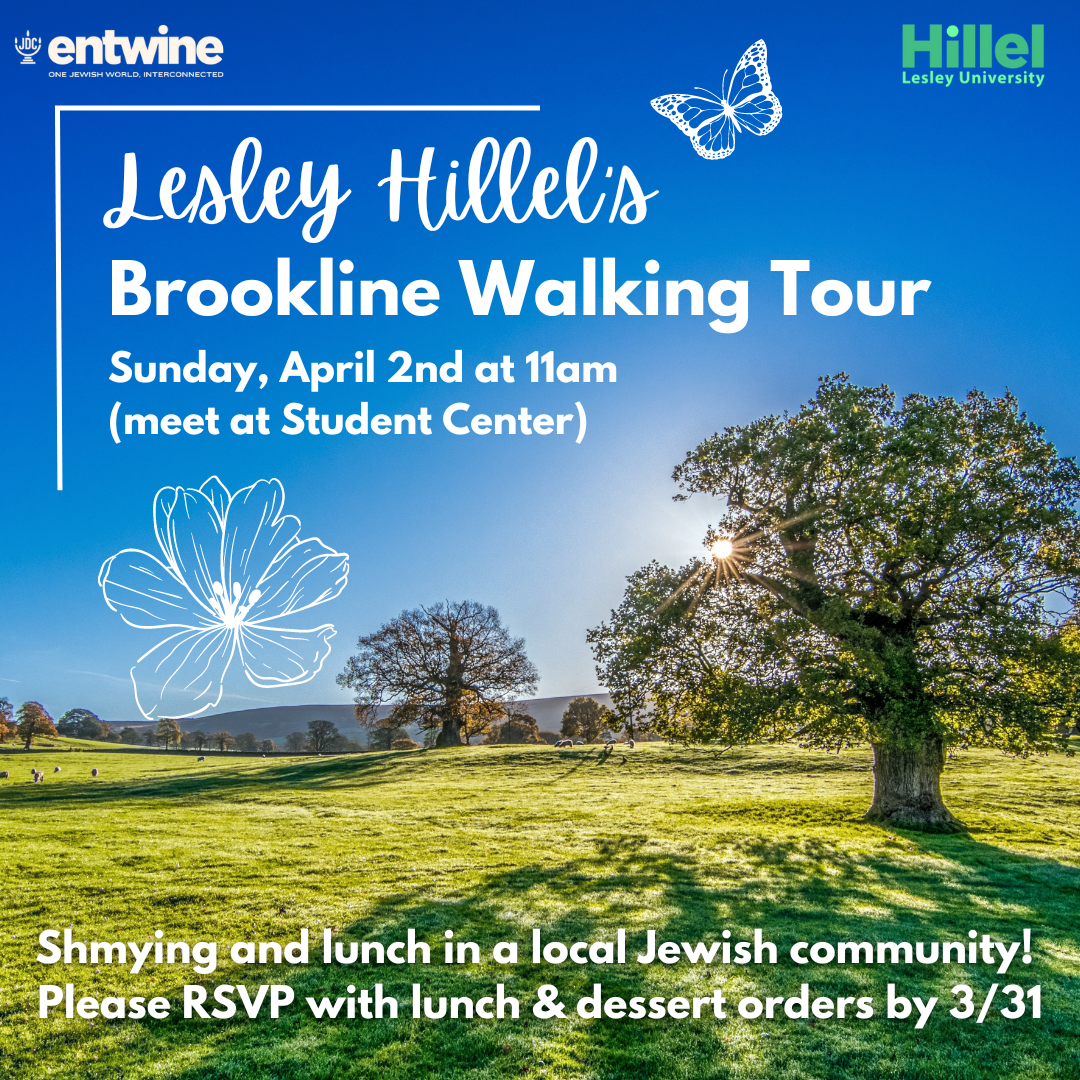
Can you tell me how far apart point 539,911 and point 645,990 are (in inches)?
153

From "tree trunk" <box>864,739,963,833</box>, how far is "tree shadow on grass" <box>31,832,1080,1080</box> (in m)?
8.25

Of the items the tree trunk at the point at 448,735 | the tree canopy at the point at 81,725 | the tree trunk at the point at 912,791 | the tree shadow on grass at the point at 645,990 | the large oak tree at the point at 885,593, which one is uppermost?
the large oak tree at the point at 885,593

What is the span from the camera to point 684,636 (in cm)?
2677

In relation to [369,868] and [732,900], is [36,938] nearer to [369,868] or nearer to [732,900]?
[369,868]

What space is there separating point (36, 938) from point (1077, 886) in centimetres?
2186

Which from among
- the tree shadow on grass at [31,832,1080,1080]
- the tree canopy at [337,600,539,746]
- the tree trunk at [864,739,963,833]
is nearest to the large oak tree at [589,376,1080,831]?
the tree trunk at [864,739,963,833]

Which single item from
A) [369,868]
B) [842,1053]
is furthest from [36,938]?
[842,1053]

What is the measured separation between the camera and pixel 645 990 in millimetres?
9422

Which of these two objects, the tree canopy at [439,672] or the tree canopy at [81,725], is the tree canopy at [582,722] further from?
the tree canopy at [81,725]

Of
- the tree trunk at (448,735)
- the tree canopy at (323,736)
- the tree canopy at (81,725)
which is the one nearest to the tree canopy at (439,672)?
the tree trunk at (448,735)

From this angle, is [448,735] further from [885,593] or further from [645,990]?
[645,990]

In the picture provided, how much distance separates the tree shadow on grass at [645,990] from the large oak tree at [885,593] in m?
7.63

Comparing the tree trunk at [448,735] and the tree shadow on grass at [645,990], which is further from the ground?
the tree shadow on grass at [645,990]

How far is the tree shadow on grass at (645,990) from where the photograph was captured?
24.6 feet
